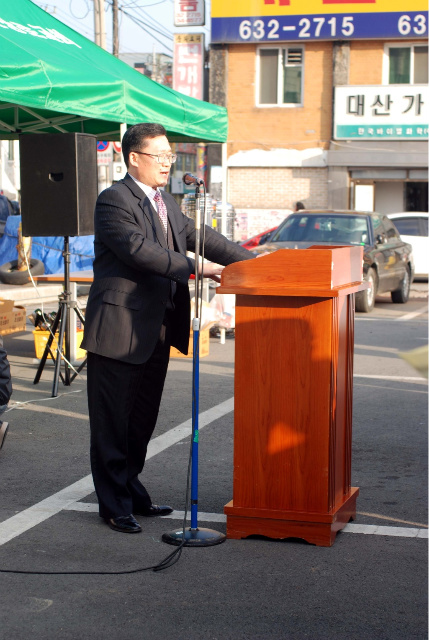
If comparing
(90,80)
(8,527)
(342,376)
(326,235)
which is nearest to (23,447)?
(8,527)

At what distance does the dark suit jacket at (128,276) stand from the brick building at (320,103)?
24.5 metres

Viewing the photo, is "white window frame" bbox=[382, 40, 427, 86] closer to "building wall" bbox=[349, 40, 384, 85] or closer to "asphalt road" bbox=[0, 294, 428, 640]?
"building wall" bbox=[349, 40, 384, 85]

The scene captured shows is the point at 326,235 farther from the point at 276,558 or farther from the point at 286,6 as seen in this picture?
the point at 286,6

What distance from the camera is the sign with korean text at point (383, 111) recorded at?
92.4ft

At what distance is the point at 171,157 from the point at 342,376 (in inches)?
55.8

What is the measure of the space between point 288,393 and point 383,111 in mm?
25319

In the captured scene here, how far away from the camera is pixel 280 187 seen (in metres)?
29.6

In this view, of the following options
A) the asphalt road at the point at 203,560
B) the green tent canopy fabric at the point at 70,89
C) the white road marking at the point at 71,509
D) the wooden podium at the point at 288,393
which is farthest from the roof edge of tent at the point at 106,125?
the wooden podium at the point at 288,393

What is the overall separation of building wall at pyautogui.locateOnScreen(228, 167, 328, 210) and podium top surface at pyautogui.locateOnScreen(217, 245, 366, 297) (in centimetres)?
2532

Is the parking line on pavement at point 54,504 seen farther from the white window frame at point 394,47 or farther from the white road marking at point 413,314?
the white window frame at point 394,47

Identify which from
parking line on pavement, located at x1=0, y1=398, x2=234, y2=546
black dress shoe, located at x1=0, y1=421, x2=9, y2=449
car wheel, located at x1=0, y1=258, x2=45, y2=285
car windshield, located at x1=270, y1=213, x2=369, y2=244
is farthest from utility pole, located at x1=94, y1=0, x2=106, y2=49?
black dress shoe, located at x1=0, y1=421, x2=9, y2=449

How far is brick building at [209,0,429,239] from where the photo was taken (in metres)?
28.2

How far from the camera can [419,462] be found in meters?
6.12

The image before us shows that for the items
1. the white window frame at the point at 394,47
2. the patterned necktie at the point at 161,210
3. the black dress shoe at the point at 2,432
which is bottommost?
the black dress shoe at the point at 2,432
